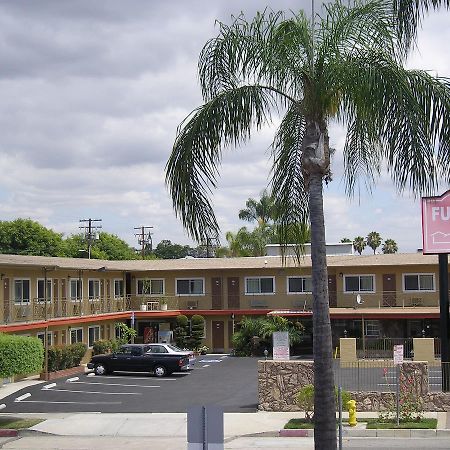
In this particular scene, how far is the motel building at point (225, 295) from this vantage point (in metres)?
43.4

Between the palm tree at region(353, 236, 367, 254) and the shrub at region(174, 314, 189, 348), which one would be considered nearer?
the shrub at region(174, 314, 189, 348)

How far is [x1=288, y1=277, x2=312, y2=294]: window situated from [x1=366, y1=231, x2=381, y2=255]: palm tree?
5606 cm

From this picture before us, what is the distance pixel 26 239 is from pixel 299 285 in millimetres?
44469

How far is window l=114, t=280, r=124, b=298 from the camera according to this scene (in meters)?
51.4

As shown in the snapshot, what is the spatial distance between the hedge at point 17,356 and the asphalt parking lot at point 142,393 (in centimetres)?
264

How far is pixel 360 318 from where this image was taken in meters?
47.2

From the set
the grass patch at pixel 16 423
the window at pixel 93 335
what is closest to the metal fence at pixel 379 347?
the window at pixel 93 335

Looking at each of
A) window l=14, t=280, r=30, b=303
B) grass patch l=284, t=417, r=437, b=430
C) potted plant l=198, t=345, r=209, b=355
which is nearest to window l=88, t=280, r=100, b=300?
window l=14, t=280, r=30, b=303

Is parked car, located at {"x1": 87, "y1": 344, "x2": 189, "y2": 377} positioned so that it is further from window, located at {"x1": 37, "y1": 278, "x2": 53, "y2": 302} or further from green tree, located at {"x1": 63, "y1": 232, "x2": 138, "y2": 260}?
green tree, located at {"x1": 63, "y1": 232, "x2": 138, "y2": 260}

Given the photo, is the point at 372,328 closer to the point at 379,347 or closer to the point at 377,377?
the point at 379,347

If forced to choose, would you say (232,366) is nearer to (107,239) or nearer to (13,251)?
(13,251)

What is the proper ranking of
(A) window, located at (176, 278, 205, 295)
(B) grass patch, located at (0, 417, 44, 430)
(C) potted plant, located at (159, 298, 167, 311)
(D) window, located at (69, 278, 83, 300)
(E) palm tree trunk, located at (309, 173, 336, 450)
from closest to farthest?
(E) palm tree trunk, located at (309, 173, 336, 450)
(B) grass patch, located at (0, 417, 44, 430)
(D) window, located at (69, 278, 83, 300)
(C) potted plant, located at (159, 298, 167, 311)
(A) window, located at (176, 278, 205, 295)

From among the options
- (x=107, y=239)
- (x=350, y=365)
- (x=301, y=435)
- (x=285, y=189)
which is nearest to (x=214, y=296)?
(x=350, y=365)

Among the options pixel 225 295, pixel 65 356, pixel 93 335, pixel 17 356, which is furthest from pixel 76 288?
pixel 17 356
